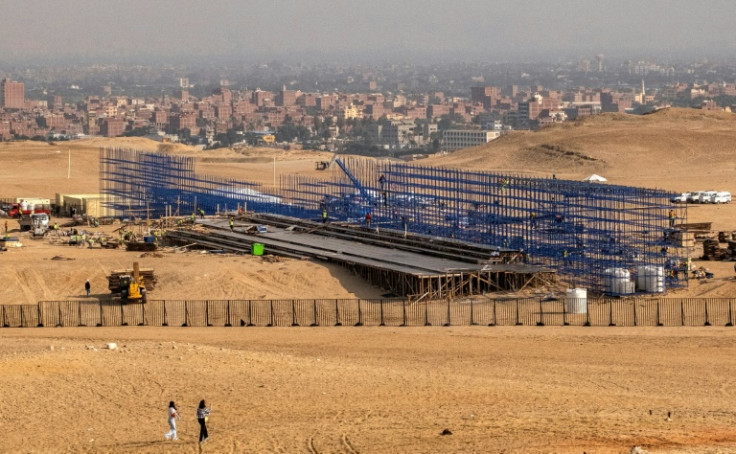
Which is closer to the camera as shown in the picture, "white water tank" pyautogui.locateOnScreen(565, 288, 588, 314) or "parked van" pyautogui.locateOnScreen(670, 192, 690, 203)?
"white water tank" pyautogui.locateOnScreen(565, 288, 588, 314)

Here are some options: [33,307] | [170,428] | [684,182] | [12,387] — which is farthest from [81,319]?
[684,182]

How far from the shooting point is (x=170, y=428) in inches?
915

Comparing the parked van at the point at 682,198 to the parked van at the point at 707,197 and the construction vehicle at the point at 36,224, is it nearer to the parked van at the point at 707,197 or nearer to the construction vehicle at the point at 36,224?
the parked van at the point at 707,197

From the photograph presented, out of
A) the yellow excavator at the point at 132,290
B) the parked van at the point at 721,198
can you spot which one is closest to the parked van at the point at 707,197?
the parked van at the point at 721,198

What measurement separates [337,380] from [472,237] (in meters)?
18.8

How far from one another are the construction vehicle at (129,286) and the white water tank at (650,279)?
13833 mm

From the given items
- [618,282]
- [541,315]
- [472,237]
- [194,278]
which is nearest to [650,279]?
[618,282]

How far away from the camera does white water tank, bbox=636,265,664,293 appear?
126 ft

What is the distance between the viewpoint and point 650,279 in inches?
1517

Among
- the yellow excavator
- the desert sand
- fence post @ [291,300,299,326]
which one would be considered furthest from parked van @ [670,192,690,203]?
the yellow excavator

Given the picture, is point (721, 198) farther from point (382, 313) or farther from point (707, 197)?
point (382, 313)

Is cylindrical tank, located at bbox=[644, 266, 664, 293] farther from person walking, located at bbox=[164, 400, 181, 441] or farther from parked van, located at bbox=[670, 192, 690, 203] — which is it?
parked van, located at bbox=[670, 192, 690, 203]

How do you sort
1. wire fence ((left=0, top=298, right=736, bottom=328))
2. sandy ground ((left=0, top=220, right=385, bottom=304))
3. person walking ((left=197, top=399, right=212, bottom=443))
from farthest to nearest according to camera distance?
sandy ground ((left=0, top=220, right=385, bottom=304))
wire fence ((left=0, top=298, right=736, bottom=328))
person walking ((left=197, top=399, right=212, bottom=443))

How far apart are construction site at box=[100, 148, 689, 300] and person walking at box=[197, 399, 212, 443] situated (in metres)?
16.7
